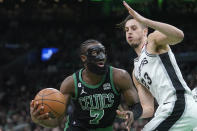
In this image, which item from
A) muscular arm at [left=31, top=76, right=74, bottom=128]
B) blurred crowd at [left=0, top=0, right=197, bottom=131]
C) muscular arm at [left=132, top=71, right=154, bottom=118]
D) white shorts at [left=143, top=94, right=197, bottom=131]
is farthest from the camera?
blurred crowd at [left=0, top=0, right=197, bottom=131]

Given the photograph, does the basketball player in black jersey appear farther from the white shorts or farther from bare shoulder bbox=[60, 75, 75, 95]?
the white shorts

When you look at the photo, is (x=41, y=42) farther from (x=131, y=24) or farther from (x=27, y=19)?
(x=131, y=24)

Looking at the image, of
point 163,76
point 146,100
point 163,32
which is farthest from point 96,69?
point 163,32

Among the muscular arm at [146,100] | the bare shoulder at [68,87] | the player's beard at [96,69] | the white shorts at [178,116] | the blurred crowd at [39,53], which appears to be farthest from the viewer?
the blurred crowd at [39,53]

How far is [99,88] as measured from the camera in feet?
20.0

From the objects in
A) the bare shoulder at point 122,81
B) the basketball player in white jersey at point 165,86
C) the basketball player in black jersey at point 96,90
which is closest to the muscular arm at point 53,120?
the basketball player in black jersey at point 96,90

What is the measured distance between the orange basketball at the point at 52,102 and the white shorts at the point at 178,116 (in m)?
1.37

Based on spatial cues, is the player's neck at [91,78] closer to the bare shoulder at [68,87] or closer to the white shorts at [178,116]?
the bare shoulder at [68,87]

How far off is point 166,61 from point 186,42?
15.7m

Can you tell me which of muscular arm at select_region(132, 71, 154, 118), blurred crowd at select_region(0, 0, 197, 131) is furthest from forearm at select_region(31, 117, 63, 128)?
blurred crowd at select_region(0, 0, 197, 131)

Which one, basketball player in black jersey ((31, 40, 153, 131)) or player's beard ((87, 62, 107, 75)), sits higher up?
player's beard ((87, 62, 107, 75))

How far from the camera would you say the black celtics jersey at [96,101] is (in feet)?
19.9

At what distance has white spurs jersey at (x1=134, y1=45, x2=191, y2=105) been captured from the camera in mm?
4930

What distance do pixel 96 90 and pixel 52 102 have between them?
0.72 m
